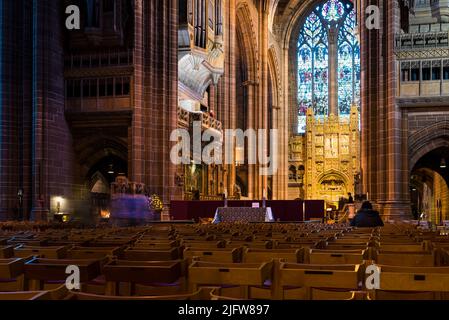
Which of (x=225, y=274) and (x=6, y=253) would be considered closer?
(x=225, y=274)

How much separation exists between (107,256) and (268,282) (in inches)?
68.1

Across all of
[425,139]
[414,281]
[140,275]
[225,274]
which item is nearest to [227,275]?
[225,274]

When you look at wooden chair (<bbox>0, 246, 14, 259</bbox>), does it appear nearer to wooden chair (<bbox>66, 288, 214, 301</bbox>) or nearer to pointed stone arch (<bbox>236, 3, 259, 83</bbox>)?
wooden chair (<bbox>66, 288, 214, 301</bbox>)

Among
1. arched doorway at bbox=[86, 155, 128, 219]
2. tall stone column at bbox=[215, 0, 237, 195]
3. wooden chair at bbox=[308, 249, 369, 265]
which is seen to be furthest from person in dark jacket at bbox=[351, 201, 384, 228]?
tall stone column at bbox=[215, 0, 237, 195]

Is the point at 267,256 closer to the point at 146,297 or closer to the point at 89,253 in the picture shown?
the point at 89,253

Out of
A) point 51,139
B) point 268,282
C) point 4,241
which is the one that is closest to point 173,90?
point 51,139

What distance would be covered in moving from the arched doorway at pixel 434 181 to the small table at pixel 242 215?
278 inches

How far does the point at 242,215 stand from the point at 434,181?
1487 cm

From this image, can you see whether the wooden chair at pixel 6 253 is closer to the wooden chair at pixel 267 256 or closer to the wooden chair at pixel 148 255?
the wooden chair at pixel 148 255

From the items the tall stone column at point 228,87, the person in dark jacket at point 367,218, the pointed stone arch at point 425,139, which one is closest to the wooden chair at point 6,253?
the person in dark jacket at point 367,218

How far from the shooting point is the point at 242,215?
23.2m
